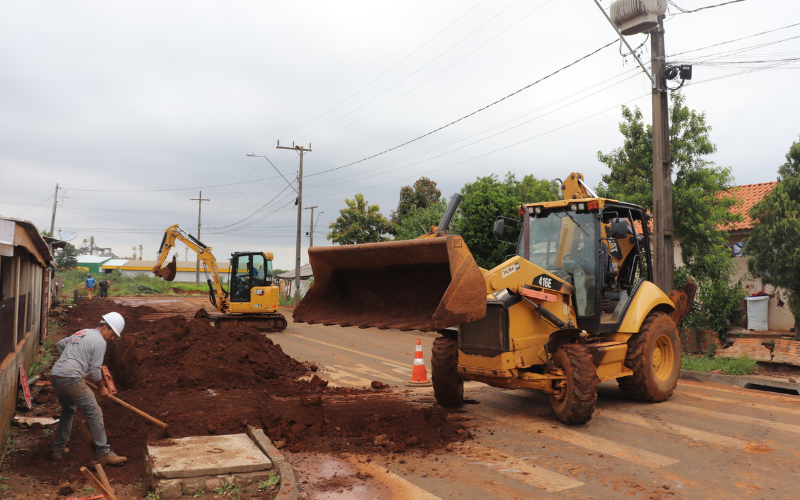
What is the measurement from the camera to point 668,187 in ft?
41.3

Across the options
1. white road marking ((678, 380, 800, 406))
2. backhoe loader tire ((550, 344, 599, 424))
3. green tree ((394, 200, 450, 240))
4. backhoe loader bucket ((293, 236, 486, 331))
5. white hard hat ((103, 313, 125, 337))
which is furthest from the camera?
green tree ((394, 200, 450, 240))

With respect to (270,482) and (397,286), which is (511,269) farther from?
(270,482)

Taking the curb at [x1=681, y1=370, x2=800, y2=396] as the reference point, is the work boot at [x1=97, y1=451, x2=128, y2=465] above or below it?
below


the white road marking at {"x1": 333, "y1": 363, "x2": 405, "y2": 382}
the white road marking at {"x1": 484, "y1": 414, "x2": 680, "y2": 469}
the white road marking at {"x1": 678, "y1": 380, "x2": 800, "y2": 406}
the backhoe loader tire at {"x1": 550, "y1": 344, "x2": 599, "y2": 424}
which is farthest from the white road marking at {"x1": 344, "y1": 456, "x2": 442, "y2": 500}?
the white road marking at {"x1": 678, "y1": 380, "x2": 800, "y2": 406}

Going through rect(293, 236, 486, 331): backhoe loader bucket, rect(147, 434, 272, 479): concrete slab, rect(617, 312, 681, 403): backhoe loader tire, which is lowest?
rect(147, 434, 272, 479): concrete slab

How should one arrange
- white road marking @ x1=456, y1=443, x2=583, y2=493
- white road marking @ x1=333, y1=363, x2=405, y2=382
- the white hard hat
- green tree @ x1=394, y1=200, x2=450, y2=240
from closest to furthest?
white road marking @ x1=456, y1=443, x2=583, y2=493, the white hard hat, white road marking @ x1=333, y1=363, x2=405, y2=382, green tree @ x1=394, y1=200, x2=450, y2=240

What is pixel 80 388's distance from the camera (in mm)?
6445

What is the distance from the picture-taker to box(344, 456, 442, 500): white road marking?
5.21 metres

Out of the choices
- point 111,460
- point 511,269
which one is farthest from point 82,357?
point 511,269

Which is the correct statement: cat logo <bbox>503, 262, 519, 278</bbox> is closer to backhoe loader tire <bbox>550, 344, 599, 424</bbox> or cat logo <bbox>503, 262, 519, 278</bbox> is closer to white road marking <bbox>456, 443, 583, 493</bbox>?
backhoe loader tire <bbox>550, 344, 599, 424</bbox>

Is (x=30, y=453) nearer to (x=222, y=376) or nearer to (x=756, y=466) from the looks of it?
(x=222, y=376)

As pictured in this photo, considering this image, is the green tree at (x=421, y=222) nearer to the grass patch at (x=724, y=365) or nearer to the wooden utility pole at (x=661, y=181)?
the wooden utility pole at (x=661, y=181)

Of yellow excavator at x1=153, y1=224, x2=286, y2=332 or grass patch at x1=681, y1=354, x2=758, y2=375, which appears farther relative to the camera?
yellow excavator at x1=153, y1=224, x2=286, y2=332

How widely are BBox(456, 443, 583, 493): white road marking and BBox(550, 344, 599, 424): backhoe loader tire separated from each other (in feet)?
4.65
